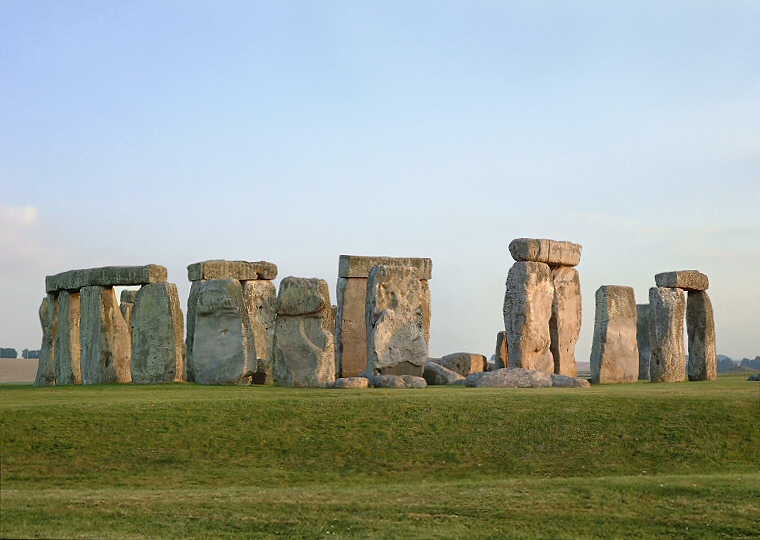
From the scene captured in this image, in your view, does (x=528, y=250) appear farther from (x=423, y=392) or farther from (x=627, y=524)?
(x=627, y=524)

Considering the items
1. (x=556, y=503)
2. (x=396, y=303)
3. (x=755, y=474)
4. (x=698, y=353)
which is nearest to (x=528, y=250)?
(x=396, y=303)

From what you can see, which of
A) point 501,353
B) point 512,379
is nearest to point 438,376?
point 512,379

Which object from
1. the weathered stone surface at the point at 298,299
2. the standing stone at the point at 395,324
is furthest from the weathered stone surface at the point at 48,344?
the standing stone at the point at 395,324

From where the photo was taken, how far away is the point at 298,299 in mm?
21844

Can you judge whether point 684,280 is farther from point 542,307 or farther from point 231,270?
point 231,270

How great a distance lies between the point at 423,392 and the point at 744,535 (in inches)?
298

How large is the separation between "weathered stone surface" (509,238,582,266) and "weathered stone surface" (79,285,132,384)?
9380mm

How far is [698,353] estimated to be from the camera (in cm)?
2633

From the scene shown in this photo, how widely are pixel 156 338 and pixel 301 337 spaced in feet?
13.3

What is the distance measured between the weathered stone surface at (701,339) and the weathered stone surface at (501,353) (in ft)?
15.1

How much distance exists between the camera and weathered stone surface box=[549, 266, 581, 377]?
24.7 m

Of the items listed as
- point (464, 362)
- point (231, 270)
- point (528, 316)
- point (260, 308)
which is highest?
point (231, 270)

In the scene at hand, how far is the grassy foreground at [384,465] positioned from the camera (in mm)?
11898

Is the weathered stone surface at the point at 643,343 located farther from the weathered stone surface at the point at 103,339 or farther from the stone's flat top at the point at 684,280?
the weathered stone surface at the point at 103,339
